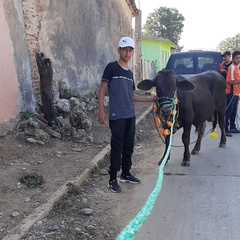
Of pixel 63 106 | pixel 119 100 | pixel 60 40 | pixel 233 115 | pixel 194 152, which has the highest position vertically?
pixel 60 40

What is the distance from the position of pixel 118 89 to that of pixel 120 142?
666 millimetres

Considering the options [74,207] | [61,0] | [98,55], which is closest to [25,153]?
[74,207]

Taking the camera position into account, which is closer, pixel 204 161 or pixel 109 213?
pixel 109 213

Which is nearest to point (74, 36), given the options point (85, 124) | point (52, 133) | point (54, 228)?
point (85, 124)

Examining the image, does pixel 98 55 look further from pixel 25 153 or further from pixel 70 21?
pixel 25 153

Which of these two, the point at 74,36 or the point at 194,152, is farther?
the point at 74,36

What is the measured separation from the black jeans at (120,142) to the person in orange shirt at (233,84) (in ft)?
11.8

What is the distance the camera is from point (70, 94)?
26.1 ft

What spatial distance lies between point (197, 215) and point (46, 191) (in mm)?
1818

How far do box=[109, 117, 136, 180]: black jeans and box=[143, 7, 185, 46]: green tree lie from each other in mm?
42749

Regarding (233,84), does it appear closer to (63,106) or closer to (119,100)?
(63,106)

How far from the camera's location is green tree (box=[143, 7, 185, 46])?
4531 cm

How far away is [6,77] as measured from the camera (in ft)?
18.7

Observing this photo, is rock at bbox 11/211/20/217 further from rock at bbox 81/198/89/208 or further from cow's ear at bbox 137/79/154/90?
cow's ear at bbox 137/79/154/90
